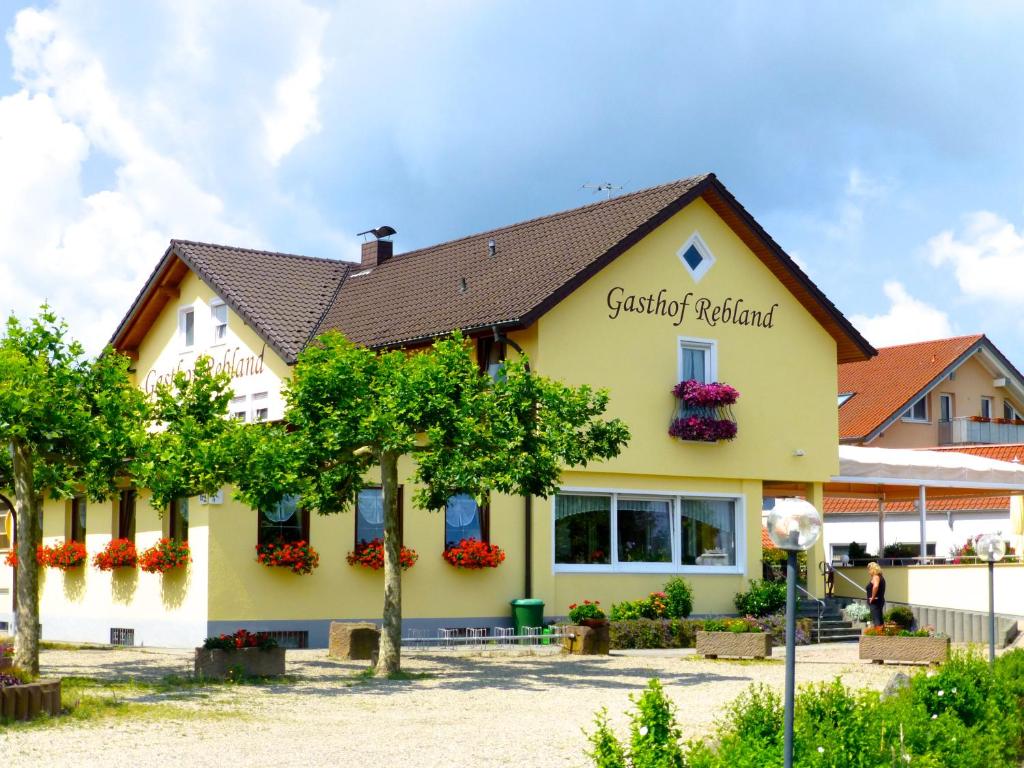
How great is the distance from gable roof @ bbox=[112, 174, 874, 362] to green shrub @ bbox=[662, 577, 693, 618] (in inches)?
205

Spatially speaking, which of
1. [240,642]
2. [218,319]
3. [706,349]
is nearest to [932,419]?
[706,349]

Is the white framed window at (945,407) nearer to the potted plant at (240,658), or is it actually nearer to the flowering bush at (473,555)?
the flowering bush at (473,555)

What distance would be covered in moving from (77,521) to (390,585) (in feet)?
34.1

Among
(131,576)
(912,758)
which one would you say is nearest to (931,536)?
(131,576)

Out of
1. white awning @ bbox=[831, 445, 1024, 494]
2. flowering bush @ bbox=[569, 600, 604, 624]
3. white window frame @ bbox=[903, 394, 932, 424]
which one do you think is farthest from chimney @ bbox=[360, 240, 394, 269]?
white window frame @ bbox=[903, 394, 932, 424]

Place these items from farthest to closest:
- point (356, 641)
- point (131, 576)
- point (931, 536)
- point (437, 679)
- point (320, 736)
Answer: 1. point (931, 536)
2. point (131, 576)
3. point (356, 641)
4. point (437, 679)
5. point (320, 736)

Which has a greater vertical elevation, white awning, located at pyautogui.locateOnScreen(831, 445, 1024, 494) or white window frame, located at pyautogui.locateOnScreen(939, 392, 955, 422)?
white window frame, located at pyautogui.locateOnScreen(939, 392, 955, 422)

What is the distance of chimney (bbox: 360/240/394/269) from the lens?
111 feet

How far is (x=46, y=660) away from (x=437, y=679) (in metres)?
5.98

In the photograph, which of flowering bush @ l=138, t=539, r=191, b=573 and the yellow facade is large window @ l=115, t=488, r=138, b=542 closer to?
the yellow facade

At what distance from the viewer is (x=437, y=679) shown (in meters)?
18.2

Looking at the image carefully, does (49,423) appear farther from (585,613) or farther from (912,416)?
(912,416)

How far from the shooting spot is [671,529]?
91.0 feet

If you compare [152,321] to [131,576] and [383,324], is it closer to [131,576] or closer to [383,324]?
[383,324]
